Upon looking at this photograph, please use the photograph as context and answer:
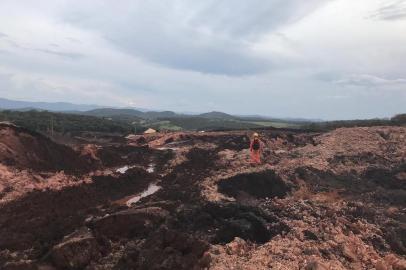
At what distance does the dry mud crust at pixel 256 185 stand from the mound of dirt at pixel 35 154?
36.3 feet

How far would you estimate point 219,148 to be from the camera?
4506cm

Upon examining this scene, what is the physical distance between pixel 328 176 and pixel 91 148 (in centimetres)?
1834

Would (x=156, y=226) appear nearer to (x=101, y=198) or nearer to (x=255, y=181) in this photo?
(x=101, y=198)

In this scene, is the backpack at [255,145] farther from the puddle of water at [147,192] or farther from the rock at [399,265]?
the rock at [399,265]

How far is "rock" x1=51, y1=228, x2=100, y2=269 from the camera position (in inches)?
664

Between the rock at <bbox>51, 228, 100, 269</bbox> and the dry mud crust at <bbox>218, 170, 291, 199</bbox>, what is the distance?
1272 cm

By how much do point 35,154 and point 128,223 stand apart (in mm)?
17791

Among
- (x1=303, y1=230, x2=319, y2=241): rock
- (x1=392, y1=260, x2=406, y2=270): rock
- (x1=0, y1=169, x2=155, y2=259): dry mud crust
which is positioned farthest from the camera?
(x1=303, y1=230, x2=319, y2=241): rock

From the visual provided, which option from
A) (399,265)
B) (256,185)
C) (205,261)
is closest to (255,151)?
(256,185)

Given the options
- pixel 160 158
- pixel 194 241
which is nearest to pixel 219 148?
pixel 160 158

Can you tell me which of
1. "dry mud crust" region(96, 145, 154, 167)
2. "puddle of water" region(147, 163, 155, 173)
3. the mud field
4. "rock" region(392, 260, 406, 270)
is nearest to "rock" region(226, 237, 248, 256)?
the mud field

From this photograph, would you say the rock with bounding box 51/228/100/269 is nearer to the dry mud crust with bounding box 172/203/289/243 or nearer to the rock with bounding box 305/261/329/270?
the dry mud crust with bounding box 172/203/289/243

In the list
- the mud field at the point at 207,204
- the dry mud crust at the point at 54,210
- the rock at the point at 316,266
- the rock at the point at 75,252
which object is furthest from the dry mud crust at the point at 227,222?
the dry mud crust at the point at 54,210

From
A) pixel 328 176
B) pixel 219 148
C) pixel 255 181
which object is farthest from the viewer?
pixel 219 148
